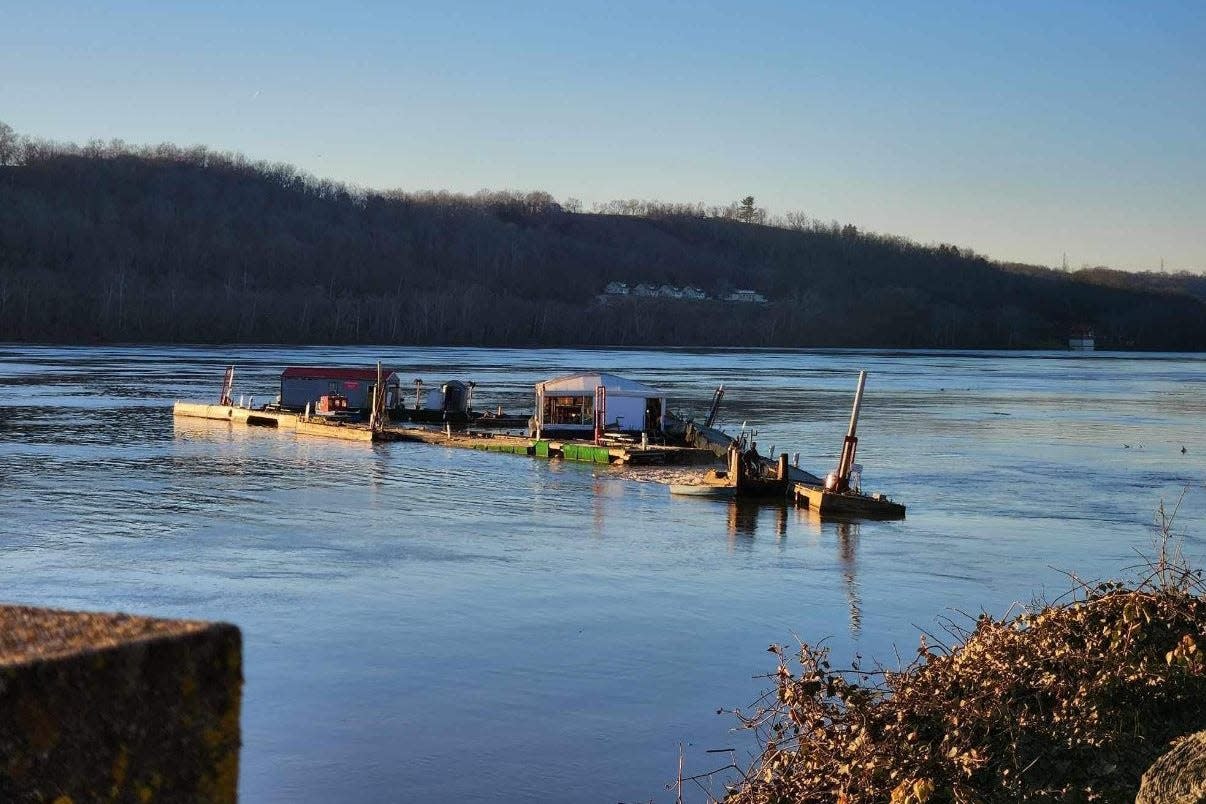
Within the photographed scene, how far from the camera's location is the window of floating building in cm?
6288

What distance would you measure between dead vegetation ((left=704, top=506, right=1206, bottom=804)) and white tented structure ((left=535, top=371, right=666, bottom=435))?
51886 mm

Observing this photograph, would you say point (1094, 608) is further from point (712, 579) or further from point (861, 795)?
point (712, 579)

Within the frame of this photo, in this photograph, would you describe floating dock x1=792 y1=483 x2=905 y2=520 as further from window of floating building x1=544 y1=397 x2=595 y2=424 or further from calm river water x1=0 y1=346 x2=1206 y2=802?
window of floating building x1=544 y1=397 x2=595 y2=424

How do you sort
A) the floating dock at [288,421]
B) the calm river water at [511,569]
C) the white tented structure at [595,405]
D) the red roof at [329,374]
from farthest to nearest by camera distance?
1. the red roof at [329,374]
2. the floating dock at [288,421]
3. the white tented structure at [595,405]
4. the calm river water at [511,569]

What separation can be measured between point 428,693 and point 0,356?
476ft

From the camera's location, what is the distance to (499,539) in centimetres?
3506

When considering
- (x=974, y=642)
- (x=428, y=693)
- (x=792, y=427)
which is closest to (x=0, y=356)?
(x=792, y=427)

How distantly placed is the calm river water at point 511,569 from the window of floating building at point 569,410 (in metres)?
5.29

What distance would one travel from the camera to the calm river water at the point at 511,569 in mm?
17359

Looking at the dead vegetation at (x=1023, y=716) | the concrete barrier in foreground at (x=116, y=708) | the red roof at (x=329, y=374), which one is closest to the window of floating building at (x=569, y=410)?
→ the red roof at (x=329, y=374)

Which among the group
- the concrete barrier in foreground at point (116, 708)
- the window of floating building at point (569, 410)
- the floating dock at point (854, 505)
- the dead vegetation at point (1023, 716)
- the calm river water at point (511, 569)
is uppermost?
the concrete barrier in foreground at point (116, 708)

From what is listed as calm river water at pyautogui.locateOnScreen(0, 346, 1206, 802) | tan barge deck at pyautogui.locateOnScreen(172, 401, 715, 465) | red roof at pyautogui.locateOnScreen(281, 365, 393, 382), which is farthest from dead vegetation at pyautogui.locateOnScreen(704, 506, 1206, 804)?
red roof at pyautogui.locateOnScreen(281, 365, 393, 382)

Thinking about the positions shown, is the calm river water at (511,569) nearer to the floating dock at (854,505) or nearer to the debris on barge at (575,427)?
the floating dock at (854,505)

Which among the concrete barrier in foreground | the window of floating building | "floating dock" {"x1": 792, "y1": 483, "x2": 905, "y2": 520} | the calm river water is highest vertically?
the concrete barrier in foreground
